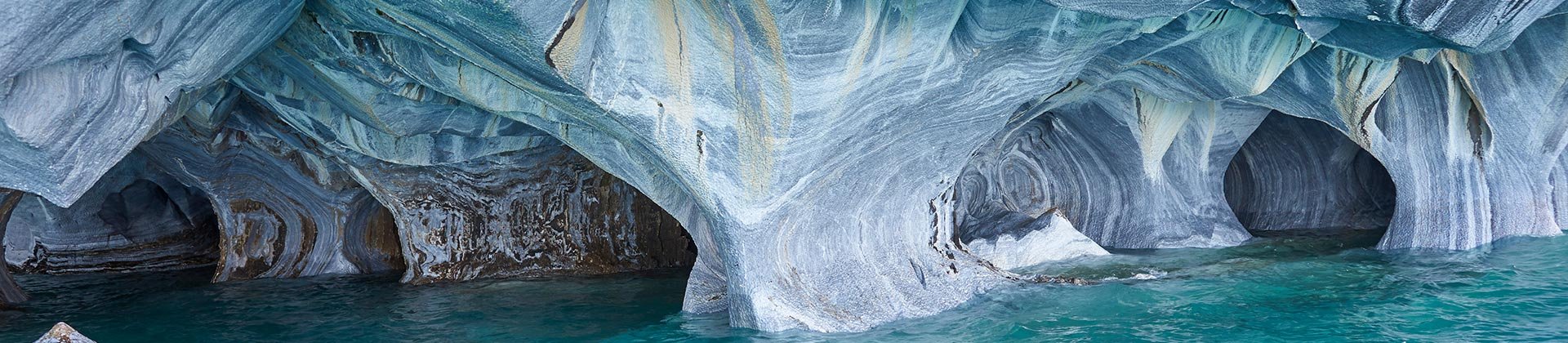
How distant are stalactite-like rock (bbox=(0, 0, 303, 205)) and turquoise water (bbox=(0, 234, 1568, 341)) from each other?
10.6 feet

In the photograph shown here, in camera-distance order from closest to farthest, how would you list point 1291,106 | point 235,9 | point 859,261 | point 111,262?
point 235,9, point 859,261, point 1291,106, point 111,262

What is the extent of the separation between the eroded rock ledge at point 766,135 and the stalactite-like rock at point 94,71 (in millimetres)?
17

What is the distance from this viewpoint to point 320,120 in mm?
9414

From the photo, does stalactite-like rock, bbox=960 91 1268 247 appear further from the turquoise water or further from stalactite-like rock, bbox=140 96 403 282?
stalactite-like rock, bbox=140 96 403 282

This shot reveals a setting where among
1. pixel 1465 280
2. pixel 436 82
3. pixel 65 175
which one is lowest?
pixel 1465 280

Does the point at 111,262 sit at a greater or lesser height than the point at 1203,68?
lesser

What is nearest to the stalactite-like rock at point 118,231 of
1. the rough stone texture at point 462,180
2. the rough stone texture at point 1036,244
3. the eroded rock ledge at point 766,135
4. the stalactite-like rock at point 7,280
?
the eroded rock ledge at point 766,135

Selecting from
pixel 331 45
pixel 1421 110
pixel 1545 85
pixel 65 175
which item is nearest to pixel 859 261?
pixel 331 45

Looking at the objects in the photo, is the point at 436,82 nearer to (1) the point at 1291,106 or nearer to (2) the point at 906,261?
(2) the point at 906,261

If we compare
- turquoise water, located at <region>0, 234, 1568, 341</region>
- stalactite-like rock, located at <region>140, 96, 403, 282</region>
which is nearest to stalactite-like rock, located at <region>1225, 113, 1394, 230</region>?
turquoise water, located at <region>0, 234, 1568, 341</region>

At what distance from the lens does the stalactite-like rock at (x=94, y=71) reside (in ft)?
15.2

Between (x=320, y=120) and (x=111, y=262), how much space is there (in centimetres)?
726

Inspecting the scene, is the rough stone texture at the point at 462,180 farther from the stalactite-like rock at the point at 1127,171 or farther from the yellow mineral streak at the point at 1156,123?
the yellow mineral streak at the point at 1156,123

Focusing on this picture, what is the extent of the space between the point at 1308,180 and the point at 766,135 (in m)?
10.0
